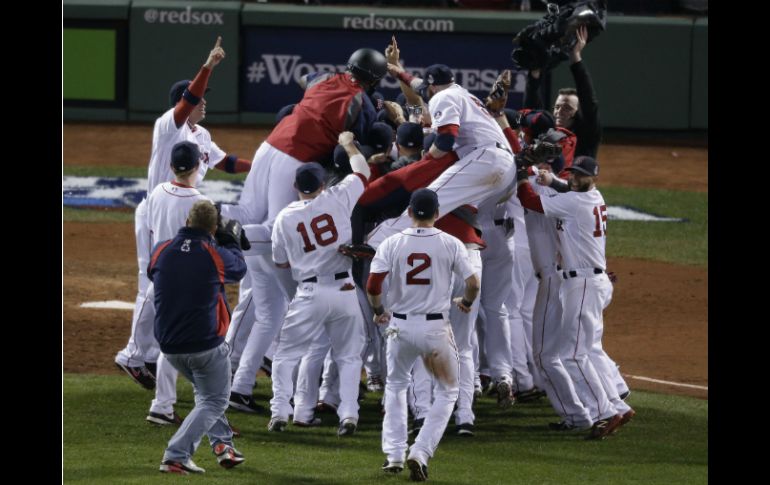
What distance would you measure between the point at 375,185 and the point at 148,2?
47.3 feet

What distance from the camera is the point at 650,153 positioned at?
23172 millimetres

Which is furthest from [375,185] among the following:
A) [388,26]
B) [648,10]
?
[648,10]

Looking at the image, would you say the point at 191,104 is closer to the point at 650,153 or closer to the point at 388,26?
the point at 388,26

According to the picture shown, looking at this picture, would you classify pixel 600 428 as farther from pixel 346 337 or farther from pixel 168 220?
pixel 168 220

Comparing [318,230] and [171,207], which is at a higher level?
[171,207]

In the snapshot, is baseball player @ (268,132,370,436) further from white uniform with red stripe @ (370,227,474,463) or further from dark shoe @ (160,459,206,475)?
dark shoe @ (160,459,206,475)

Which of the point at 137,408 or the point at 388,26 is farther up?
the point at 388,26

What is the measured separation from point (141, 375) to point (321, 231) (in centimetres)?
226

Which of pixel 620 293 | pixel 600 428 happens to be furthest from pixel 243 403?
pixel 620 293

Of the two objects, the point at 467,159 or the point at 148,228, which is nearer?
the point at 467,159

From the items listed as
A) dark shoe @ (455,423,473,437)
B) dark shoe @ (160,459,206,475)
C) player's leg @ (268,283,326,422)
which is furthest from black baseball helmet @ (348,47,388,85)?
dark shoe @ (160,459,206,475)

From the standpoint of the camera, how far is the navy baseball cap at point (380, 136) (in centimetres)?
1001

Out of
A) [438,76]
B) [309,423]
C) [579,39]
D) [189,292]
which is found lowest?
[309,423]

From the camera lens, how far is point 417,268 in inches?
320
